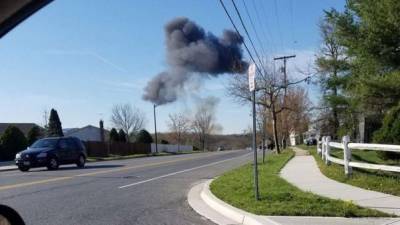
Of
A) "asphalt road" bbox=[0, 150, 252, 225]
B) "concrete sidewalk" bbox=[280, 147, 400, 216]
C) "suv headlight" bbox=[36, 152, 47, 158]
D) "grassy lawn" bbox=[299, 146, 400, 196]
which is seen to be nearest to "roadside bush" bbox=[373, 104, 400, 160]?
"grassy lawn" bbox=[299, 146, 400, 196]

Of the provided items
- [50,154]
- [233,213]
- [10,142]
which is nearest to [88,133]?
[10,142]

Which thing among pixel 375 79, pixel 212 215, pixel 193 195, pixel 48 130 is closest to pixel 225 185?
pixel 193 195

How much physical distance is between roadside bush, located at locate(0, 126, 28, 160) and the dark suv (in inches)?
790

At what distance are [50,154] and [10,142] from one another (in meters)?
22.3

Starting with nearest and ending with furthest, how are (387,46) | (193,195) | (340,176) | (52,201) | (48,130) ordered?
(52,201)
(193,195)
(340,176)
(387,46)
(48,130)

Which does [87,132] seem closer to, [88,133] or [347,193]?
[88,133]

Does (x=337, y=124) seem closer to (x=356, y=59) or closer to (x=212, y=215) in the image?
(x=356, y=59)

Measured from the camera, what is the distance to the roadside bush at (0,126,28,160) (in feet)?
154

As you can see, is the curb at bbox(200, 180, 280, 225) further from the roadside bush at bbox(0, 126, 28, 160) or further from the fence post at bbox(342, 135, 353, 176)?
the roadside bush at bbox(0, 126, 28, 160)

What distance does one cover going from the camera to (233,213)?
10125mm

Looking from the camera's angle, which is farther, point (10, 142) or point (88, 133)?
point (88, 133)

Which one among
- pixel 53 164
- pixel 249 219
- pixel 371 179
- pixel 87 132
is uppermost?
pixel 87 132

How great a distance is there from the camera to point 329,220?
8953 millimetres

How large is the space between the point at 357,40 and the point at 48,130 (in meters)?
47.2
